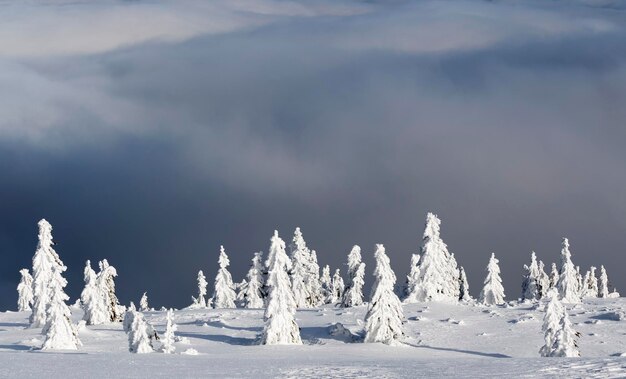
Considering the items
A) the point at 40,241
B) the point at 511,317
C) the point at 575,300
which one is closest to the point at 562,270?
the point at 575,300

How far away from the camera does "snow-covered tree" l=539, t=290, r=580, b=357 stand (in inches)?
2270

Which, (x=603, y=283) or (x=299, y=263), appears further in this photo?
(x=603, y=283)

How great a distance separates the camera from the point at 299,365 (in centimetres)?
3131

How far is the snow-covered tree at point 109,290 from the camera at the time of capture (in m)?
82.4

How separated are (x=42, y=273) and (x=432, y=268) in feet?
135

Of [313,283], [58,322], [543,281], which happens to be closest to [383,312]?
[58,322]

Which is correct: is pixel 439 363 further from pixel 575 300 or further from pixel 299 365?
pixel 575 300

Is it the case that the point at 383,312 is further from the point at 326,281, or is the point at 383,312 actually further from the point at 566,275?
the point at 326,281

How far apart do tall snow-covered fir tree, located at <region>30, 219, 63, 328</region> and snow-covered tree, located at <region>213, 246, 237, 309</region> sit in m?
48.1

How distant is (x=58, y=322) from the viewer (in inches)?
2253

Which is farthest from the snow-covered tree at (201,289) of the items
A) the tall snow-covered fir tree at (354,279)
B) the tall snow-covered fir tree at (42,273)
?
the tall snow-covered fir tree at (42,273)

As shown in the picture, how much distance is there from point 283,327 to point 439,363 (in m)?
34.2

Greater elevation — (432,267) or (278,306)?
(432,267)

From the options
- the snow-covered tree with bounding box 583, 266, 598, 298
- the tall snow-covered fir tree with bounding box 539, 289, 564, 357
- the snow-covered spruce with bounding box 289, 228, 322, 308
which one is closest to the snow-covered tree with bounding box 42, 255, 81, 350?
the tall snow-covered fir tree with bounding box 539, 289, 564, 357
